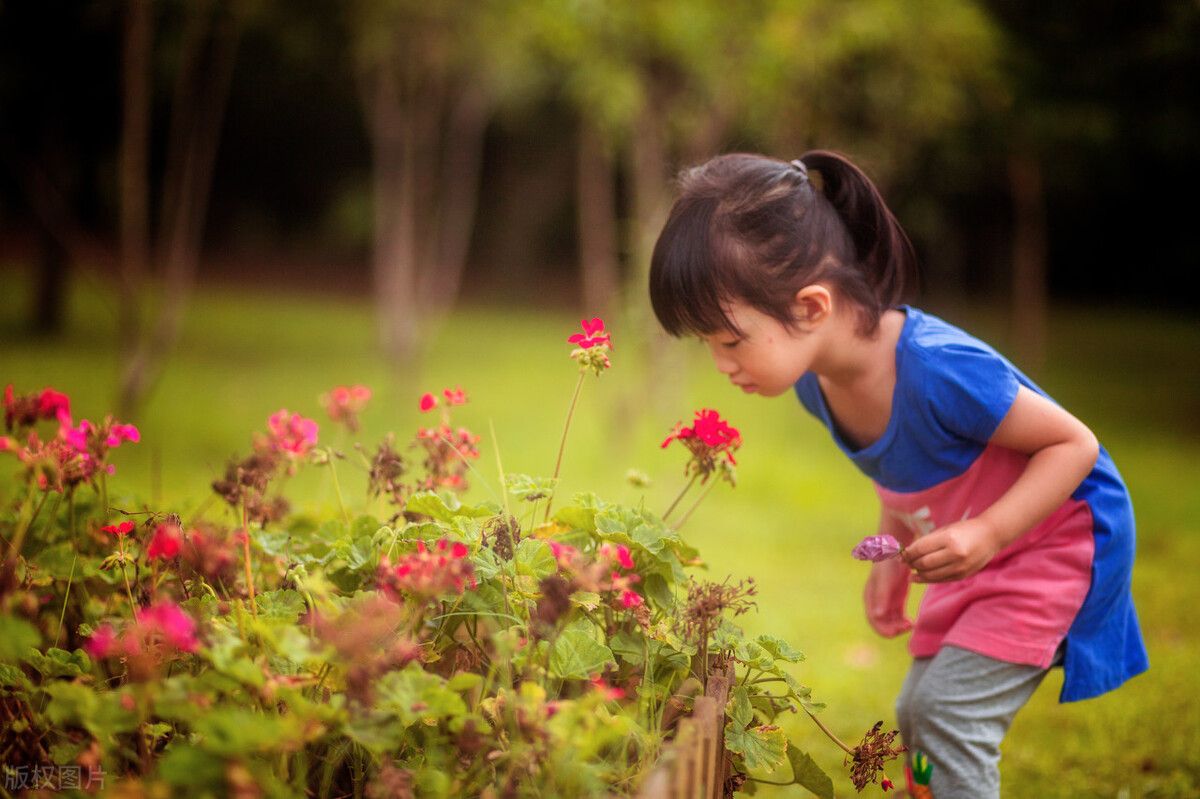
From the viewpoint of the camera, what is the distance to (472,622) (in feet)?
5.74

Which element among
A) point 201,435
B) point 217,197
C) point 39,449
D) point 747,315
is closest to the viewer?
point 39,449

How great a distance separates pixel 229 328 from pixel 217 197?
1190 centimetres

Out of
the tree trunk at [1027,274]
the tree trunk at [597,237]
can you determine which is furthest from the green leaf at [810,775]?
the tree trunk at [1027,274]

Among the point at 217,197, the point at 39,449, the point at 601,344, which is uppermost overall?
the point at 217,197

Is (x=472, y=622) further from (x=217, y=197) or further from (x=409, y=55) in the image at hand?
(x=217, y=197)

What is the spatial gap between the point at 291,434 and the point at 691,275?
31.6 inches

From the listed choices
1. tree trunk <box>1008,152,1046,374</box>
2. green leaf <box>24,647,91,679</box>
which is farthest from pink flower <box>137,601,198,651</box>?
tree trunk <box>1008,152,1046,374</box>

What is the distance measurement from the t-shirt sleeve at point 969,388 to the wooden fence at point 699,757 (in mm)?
768

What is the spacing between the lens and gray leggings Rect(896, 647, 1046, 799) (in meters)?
2.08

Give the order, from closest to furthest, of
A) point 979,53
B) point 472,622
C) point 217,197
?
point 472,622 → point 979,53 → point 217,197

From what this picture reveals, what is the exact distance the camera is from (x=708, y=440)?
177cm

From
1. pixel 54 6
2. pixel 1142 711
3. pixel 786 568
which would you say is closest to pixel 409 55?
pixel 54 6

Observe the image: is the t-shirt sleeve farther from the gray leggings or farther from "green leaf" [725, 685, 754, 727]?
"green leaf" [725, 685, 754, 727]

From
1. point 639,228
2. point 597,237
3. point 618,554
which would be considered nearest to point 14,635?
point 618,554
